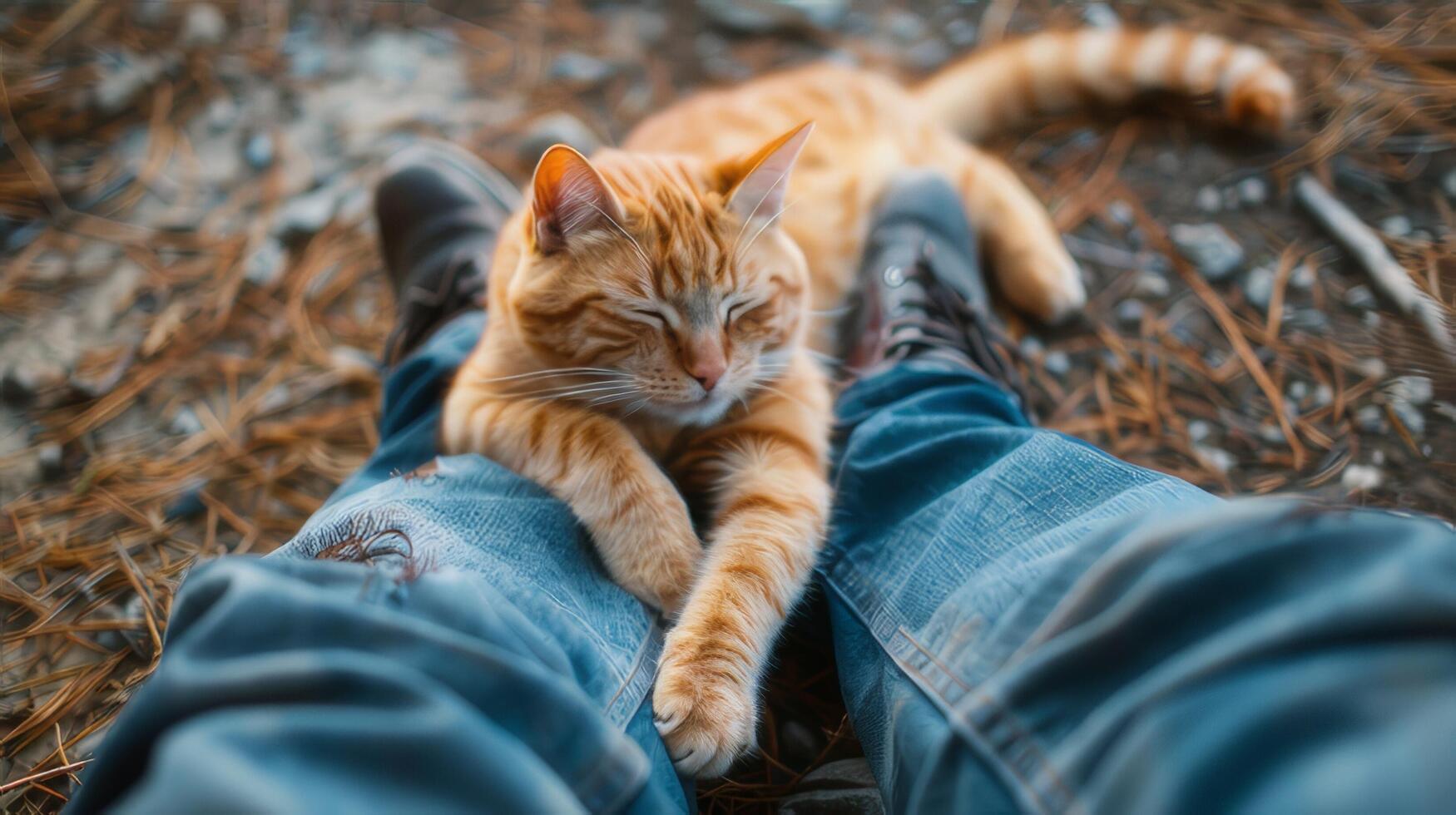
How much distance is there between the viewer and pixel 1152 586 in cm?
72

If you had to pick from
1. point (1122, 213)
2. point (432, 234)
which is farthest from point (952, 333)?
point (432, 234)

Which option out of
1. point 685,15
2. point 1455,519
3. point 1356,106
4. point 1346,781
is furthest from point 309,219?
point 1356,106

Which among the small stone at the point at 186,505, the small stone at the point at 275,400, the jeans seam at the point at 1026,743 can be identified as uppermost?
the jeans seam at the point at 1026,743

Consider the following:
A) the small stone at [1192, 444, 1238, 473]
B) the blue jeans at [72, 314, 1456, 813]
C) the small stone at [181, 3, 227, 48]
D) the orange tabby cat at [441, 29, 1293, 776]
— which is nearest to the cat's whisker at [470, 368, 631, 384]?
the orange tabby cat at [441, 29, 1293, 776]

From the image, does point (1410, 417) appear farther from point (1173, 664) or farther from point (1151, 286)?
point (1173, 664)

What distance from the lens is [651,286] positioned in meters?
1.31

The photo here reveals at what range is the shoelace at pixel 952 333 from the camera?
66.5 inches

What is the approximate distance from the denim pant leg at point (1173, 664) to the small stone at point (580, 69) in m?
2.02

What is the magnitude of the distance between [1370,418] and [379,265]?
92.8 inches

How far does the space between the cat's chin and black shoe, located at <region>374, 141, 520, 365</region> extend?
74cm

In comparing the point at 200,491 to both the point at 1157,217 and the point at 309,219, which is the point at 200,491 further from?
the point at 1157,217

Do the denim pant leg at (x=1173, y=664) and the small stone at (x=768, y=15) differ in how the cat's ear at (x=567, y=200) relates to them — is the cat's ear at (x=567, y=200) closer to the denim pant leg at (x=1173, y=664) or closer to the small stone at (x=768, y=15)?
the denim pant leg at (x=1173, y=664)

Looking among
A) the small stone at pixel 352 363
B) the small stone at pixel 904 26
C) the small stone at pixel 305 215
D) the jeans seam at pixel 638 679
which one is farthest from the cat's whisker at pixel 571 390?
the small stone at pixel 904 26

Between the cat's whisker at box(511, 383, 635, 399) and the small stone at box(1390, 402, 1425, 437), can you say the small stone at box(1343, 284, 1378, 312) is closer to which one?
the small stone at box(1390, 402, 1425, 437)
